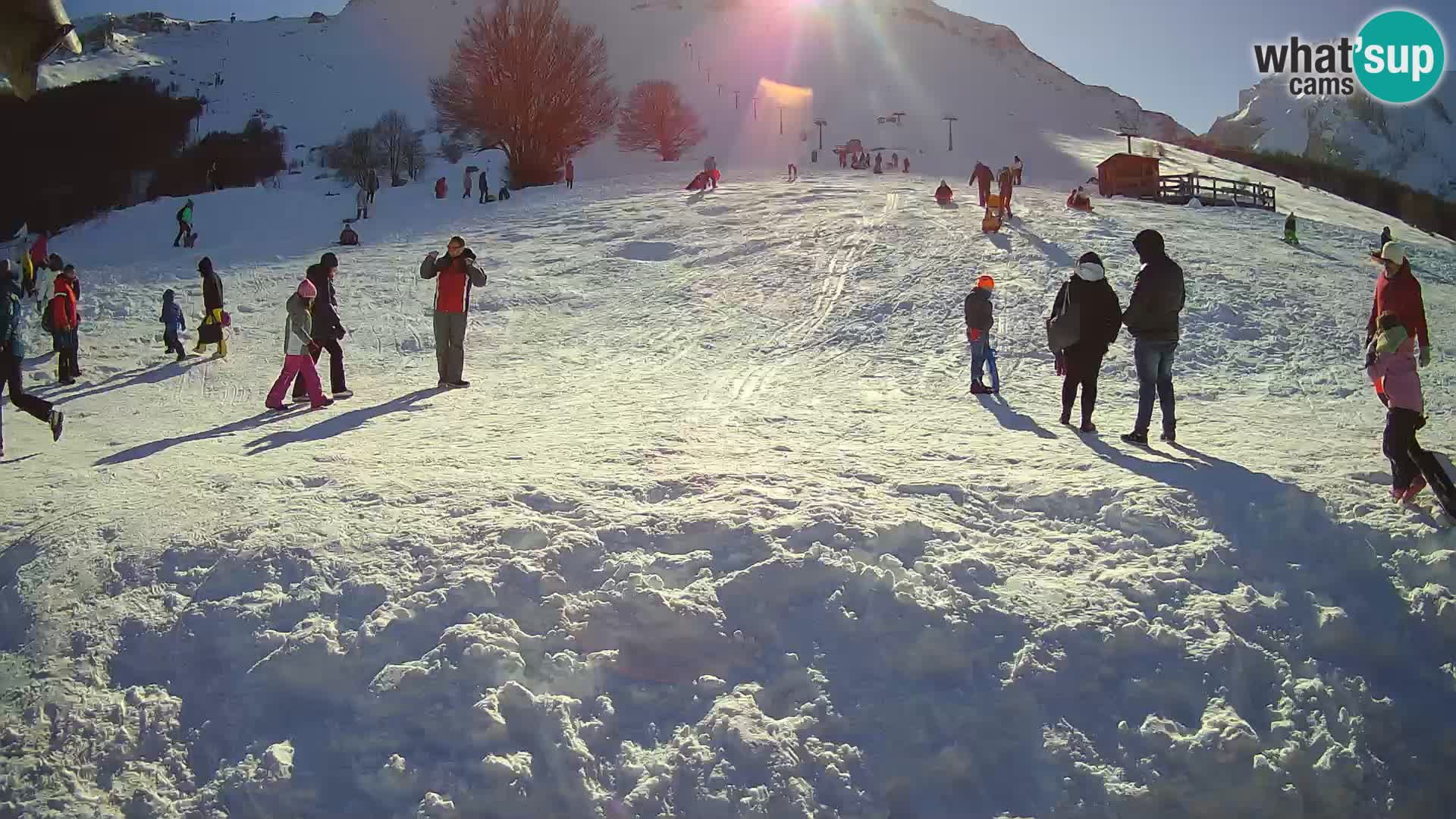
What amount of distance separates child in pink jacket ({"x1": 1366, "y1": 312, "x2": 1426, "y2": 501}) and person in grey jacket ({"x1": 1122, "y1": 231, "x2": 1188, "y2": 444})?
4.42 feet

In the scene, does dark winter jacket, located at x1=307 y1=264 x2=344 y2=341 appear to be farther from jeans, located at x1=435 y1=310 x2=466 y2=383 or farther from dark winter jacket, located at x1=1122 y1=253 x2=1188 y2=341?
dark winter jacket, located at x1=1122 y1=253 x2=1188 y2=341

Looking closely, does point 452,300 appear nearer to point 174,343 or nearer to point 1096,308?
point 174,343

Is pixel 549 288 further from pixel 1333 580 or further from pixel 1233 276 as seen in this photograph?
pixel 1333 580

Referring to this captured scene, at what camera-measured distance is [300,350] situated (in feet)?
27.4

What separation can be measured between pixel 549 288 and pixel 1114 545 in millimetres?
13023

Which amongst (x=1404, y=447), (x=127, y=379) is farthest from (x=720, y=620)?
(x=127, y=379)

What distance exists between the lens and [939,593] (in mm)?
4215

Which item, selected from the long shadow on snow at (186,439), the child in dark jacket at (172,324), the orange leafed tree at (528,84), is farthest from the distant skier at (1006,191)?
the orange leafed tree at (528,84)

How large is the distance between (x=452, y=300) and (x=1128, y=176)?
105 feet

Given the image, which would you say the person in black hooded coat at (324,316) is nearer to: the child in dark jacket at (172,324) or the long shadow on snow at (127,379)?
the long shadow on snow at (127,379)

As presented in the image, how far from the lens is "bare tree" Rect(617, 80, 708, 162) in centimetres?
6106

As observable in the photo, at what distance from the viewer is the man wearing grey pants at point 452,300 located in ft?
30.9

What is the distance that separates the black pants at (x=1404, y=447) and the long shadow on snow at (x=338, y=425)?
296 inches

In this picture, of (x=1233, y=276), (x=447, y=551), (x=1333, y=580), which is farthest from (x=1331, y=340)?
(x=447, y=551)
